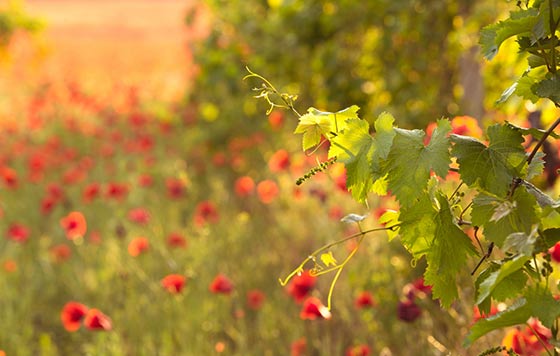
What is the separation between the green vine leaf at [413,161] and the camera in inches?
43.5

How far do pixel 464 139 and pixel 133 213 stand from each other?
7.66 ft

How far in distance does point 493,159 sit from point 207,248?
7.98 ft

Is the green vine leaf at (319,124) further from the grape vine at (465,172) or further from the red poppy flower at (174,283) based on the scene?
the red poppy flower at (174,283)

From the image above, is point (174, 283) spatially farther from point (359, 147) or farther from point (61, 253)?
point (359, 147)

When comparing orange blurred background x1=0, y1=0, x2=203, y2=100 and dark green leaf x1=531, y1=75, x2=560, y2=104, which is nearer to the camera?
dark green leaf x1=531, y1=75, x2=560, y2=104

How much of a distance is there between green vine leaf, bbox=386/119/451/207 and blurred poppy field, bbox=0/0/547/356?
48 centimetres

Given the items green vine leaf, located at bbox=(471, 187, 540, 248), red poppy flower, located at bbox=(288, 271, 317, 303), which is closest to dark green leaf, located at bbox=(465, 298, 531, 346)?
green vine leaf, located at bbox=(471, 187, 540, 248)

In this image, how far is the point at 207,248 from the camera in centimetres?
346

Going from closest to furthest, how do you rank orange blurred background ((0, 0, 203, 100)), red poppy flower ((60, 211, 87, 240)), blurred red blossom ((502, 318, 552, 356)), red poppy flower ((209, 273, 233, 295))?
blurred red blossom ((502, 318, 552, 356)) → red poppy flower ((209, 273, 233, 295)) → red poppy flower ((60, 211, 87, 240)) → orange blurred background ((0, 0, 203, 100))

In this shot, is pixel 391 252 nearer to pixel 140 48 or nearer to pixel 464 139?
pixel 464 139

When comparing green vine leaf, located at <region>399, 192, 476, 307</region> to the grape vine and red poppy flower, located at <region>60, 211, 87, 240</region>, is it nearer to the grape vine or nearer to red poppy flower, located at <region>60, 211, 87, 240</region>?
the grape vine

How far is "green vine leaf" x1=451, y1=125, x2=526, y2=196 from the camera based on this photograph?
114 centimetres

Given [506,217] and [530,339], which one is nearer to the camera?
[506,217]

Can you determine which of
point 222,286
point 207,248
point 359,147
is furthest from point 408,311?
point 207,248
